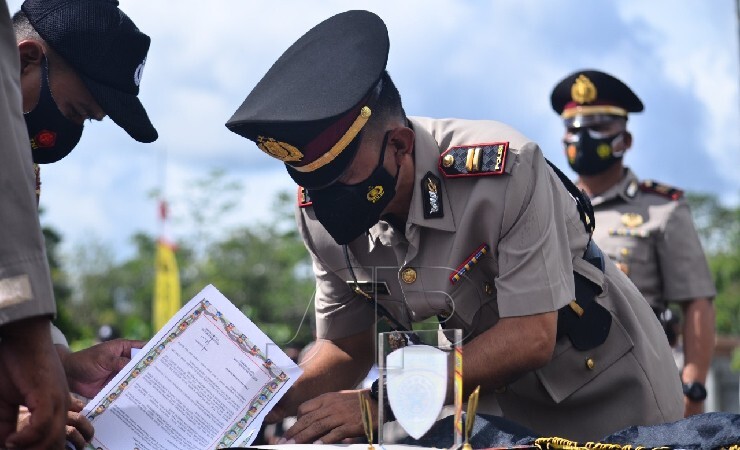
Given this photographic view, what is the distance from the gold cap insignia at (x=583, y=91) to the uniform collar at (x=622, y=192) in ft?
1.59

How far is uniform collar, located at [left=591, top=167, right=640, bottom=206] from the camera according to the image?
595cm

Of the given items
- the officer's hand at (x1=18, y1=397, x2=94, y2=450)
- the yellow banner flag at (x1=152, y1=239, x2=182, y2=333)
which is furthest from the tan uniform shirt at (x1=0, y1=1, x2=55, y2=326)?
the yellow banner flag at (x1=152, y1=239, x2=182, y2=333)

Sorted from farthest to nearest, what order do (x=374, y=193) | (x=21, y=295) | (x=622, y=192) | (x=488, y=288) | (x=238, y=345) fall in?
(x=622, y=192) < (x=488, y=288) < (x=374, y=193) < (x=238, y=345) < (x=21, y=295)

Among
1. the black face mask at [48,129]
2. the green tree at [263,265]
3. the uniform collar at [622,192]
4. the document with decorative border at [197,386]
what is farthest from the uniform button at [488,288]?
the green tree at [263,265]

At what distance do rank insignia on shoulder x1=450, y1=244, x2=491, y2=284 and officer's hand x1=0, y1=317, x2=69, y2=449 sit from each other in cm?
128

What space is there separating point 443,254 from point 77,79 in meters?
1.09

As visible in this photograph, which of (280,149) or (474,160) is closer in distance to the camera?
(280,149)

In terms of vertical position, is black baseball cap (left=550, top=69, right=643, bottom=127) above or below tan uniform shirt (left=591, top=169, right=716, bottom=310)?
above

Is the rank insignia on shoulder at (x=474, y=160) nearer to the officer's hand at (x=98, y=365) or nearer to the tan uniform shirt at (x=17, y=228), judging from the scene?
the officer's hand at (x=98, y=365)

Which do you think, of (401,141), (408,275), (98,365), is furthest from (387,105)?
(98,365)

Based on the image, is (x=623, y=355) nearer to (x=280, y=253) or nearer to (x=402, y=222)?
(x=402, y=222)

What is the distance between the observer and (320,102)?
271 centimetres

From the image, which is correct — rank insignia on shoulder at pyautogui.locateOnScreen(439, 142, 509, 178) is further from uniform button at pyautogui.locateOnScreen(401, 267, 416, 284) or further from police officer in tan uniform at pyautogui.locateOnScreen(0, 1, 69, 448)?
police officer in tan uniform at pyautogui.locateOnScreen(0, 1, 69, 448)

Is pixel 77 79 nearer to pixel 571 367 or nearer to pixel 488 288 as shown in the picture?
pixel 488 288
